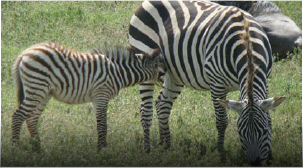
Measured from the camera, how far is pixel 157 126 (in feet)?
33.3

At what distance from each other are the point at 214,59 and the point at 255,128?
147cm

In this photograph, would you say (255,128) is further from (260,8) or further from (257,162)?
(260,8)

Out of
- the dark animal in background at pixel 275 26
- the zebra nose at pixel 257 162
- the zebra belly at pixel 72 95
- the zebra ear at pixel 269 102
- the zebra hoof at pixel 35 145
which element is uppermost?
the dark animal in background at pixel 275 26

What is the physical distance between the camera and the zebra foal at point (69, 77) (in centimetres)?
823

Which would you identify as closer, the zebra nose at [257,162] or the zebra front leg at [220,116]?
the zebra nose at [257,162]

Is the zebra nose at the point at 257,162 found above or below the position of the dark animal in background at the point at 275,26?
below

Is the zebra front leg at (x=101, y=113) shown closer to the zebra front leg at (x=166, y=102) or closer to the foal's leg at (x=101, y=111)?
the foal's leg at (x=101, y=111)

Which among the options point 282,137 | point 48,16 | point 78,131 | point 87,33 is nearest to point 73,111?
point 78,131

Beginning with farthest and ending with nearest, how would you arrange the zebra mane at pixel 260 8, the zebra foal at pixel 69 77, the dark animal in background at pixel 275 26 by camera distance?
the zebra mane at pixel 260 8 → the dark animal in background at pixel 275 26 → the zebra foal at pixel 69 77

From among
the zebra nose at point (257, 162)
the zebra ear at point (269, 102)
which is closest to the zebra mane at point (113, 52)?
the zebra ear at point (269, 102)

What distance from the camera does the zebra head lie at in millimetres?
6848

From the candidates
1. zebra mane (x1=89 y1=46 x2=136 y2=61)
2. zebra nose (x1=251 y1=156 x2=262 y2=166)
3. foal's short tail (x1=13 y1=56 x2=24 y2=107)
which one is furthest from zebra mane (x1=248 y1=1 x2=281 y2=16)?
zebra nose (x1=251 y1=156 x2=262 y2=166)

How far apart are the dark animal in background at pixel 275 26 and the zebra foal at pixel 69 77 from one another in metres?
5.73

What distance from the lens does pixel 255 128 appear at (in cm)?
684
